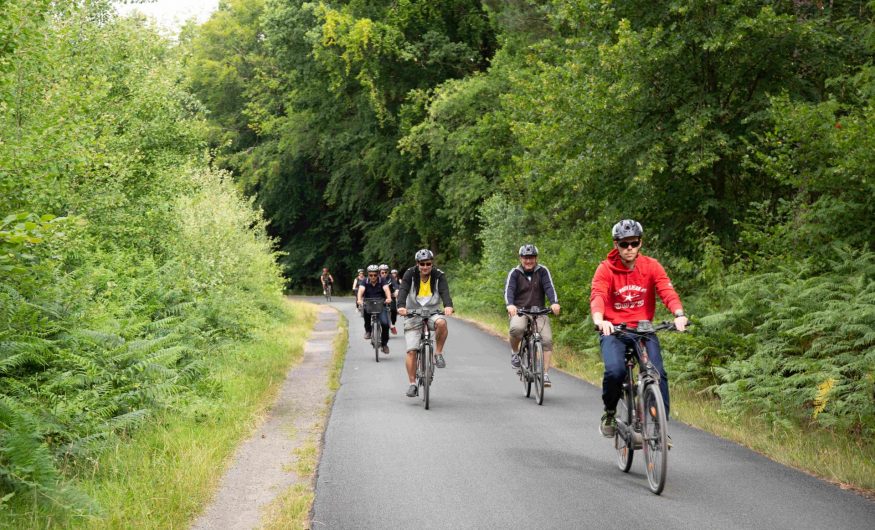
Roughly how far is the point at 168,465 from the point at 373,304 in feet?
36.1

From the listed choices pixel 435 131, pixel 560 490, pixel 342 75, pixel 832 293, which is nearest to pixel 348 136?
pixel 342 75

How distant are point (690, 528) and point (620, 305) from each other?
2.32m

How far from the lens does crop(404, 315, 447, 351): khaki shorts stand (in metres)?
12.0

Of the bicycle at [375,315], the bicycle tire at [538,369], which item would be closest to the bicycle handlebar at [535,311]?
the bicycle tire at [538,369]

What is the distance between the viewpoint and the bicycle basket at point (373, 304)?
18.8 metres

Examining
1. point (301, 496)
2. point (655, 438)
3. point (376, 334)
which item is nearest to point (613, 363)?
point (655, 438)

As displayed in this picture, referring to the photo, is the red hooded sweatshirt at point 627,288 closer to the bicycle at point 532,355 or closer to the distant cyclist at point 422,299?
the bicycle at point 532,355

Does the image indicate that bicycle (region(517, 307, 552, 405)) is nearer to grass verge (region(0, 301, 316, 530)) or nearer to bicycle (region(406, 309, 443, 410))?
bicycle (region(406, 309, 443, 410))

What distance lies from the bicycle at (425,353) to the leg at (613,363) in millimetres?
4214

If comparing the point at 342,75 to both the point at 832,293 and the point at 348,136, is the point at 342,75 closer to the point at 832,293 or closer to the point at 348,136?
the point at 348,136

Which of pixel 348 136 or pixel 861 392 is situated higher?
pixel 348 136

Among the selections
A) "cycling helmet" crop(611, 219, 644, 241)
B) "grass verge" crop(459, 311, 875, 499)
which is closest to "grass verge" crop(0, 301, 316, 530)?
"cycling helmet" crop(611, 219, 644, 241)

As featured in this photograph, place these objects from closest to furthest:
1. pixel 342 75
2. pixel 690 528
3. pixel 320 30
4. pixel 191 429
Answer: pixel 690 528
pixel 191 429
pixel 320 30
pixel 342 75

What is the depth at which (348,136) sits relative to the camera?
45250 millimetres
